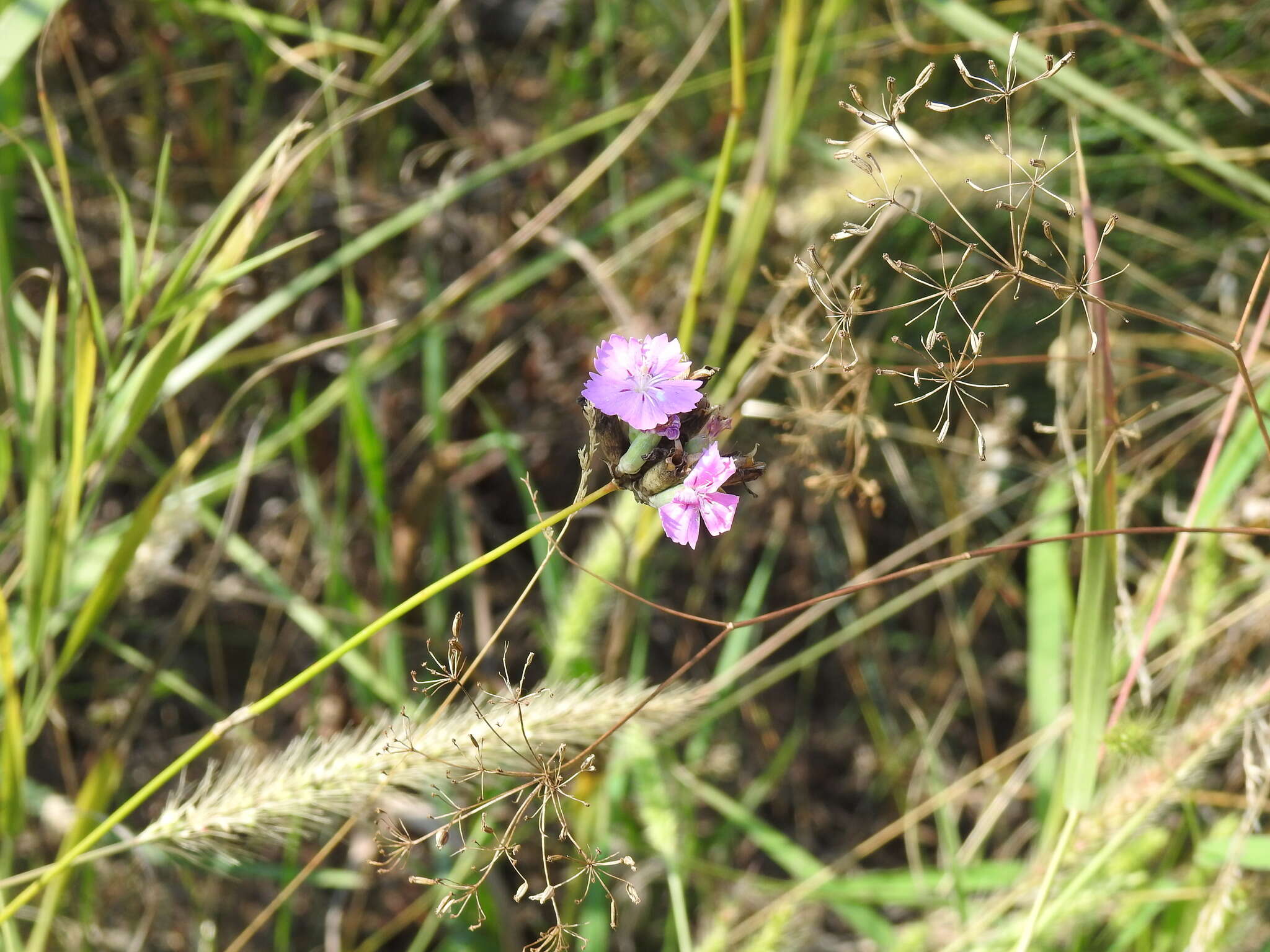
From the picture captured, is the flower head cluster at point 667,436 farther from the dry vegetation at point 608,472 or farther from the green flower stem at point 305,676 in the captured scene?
the dry vegetation at point 608,472

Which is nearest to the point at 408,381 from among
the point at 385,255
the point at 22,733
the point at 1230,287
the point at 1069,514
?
the point at 385,255

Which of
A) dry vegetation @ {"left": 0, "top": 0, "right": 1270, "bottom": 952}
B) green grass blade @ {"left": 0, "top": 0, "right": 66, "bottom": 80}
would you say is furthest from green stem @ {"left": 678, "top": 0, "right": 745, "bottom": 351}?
green grass blade @ {"left": 0, "top": 0, "right": 66, "bottom": 80}

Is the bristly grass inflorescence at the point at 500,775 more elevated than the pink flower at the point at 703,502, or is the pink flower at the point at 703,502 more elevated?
the pink flower at the point at 703,502

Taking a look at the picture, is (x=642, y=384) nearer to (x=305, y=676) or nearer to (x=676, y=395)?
(x=676, y=395)

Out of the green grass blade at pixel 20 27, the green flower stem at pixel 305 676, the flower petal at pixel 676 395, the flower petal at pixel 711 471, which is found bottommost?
the green flower stem at pixel 305 676

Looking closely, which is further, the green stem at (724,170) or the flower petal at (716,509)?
the green stem at (724,170)

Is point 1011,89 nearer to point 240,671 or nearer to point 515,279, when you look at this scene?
point 515,279

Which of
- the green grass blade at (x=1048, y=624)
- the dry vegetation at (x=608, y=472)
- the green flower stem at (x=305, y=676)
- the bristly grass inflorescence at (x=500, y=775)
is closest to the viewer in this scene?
the green flower stem at (x=305, y=676)

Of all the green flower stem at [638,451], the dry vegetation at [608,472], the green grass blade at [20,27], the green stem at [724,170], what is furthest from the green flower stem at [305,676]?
the green grass blade at [20,27]
